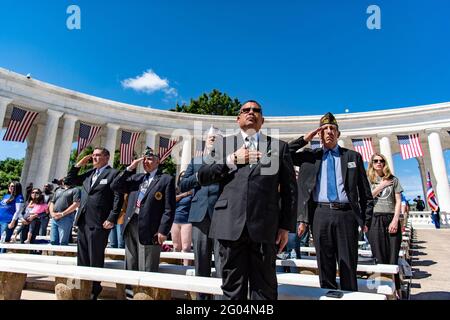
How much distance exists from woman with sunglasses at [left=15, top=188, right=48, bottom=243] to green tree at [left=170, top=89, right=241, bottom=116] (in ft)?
134

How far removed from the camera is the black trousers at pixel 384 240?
6.00 meters

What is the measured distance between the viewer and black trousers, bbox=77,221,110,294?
18.0ft

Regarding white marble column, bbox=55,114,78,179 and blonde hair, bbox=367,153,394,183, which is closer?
blonde hair, bbox=367,153,394,183

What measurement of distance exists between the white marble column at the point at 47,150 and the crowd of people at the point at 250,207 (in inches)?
987

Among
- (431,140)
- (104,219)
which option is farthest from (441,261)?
(431,140)

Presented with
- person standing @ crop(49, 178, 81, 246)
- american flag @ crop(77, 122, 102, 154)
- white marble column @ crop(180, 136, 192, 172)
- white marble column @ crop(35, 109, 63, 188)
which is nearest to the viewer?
person standing @ crop(49, 178, 81, 246)

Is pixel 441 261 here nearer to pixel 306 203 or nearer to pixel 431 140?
pixel 306 203

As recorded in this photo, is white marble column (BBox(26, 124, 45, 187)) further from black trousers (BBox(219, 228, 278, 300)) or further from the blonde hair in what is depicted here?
black trousers (BBox(219, 228, 278, 300))

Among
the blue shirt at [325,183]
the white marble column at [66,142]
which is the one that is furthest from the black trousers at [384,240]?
the white marble column at [66,142]

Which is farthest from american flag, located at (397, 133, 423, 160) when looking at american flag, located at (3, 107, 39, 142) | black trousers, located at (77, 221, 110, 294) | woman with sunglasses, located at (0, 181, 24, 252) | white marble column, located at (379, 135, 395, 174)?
american flag, located at (3, 107, 39, 142)

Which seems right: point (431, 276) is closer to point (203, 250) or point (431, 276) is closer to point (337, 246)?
point (337, 246)

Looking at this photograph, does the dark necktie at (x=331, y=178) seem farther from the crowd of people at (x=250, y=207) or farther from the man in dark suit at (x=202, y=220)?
the man in dark suit at (x=202, y=220)

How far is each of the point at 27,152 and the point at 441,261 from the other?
39348 mm
